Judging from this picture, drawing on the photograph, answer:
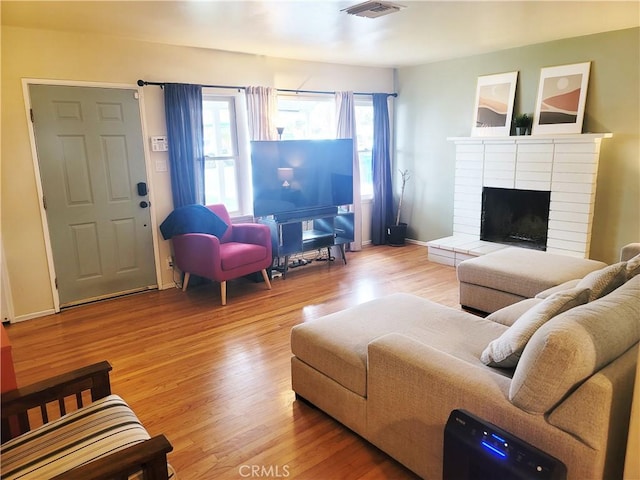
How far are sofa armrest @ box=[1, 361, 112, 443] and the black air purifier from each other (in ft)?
4.57

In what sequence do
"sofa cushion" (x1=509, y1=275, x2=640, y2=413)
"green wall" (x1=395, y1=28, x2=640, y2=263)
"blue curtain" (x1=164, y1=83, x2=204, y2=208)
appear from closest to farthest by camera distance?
"sofa cushion" (x1=509, y1=275, x2=640, y2=413)
"green wall" (x1=395, y1=28, x2=640, y2=263)
"blue curtain" (x1=164, y1=83, x2=204, y2=208)

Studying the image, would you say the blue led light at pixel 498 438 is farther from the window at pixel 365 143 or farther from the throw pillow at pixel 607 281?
the window at pixel 365 143

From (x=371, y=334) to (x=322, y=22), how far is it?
2528 mm

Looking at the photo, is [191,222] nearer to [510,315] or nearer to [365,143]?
[365,143]

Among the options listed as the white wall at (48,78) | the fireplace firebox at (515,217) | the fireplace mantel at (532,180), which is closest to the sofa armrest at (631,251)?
the fireplace mantel at (532,180)

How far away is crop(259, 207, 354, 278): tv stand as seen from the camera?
4.81 meters

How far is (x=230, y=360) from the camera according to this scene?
3.07m

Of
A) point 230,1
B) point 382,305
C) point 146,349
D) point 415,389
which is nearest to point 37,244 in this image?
point 146,349

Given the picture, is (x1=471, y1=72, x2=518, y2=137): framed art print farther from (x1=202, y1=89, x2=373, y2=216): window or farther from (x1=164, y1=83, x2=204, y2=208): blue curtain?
(x1=164, y1=83, x2=204, y2=208): blue curtain

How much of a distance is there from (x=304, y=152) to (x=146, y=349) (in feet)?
8.98

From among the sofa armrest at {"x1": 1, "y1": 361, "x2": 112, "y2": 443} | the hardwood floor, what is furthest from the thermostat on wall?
the sofa armrest at {"x1": 1, "y1": 361, "x2": 112, "y2": 443}

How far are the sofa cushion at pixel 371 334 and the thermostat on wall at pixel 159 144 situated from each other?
2766mm

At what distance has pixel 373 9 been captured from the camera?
122 inches

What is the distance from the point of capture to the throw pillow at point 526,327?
1709mm
